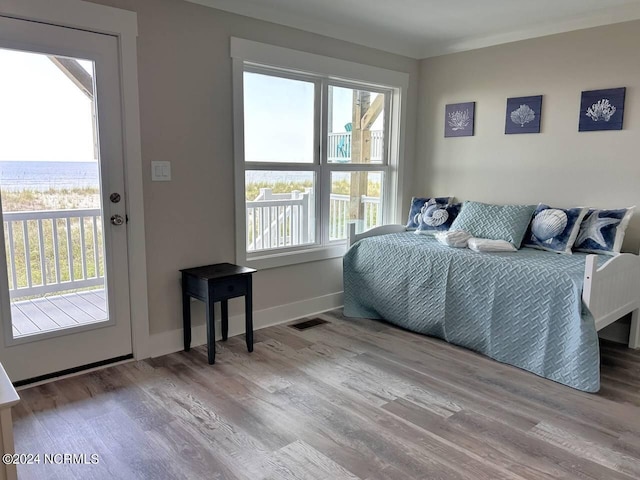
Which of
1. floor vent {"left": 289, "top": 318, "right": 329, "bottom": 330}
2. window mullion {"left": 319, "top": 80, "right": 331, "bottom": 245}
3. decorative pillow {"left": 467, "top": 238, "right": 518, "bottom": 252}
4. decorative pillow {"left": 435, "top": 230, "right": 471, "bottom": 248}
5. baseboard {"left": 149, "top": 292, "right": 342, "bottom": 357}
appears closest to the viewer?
baseboard {"left": 149, "top": 292, "right": 342, "bottom": 357}

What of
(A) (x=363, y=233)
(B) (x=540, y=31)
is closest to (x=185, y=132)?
(A) (x=363, y=233)

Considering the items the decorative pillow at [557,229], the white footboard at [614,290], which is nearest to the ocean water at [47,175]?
the white footboard at [614,290]

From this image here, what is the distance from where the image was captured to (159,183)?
2918 mm

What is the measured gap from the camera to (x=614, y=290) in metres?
2.81

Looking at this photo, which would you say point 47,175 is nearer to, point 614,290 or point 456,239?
point 456,239

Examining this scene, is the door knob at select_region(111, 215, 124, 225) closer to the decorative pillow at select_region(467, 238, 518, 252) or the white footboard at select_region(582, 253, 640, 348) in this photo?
the decorative pillow at select_region(467, 238, 518, 252)

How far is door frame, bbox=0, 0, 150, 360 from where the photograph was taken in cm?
240

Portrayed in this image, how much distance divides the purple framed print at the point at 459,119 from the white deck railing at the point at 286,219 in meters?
1.11

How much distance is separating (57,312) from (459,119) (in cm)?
339

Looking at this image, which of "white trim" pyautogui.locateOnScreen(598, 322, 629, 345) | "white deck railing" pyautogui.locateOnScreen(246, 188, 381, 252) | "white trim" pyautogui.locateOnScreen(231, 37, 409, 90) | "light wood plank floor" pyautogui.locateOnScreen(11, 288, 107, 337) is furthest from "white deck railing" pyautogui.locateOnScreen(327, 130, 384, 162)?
"white trim" pyautogui.locateOnScreen(598, 322, 629, 345)

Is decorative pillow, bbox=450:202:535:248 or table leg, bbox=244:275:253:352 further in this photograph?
decorative pillow, bbox=450:202:535:248

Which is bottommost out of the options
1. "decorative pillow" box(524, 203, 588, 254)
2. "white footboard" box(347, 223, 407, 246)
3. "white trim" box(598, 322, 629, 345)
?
"white trim" box(598, 322, 629, 345)

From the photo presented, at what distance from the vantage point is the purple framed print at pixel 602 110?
321 cm

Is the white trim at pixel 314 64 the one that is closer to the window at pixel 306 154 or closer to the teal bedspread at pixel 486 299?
the window at pixel 306 154
